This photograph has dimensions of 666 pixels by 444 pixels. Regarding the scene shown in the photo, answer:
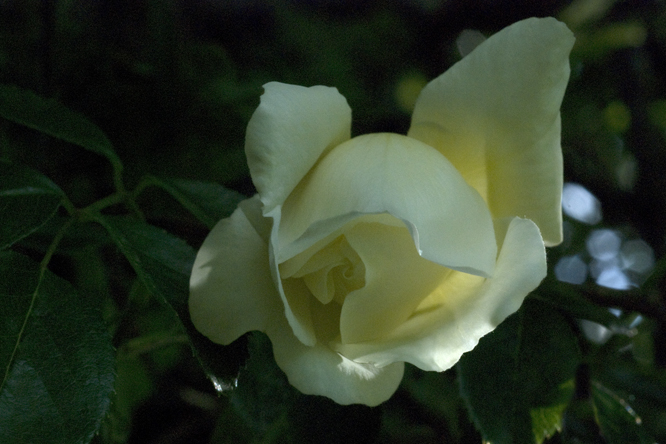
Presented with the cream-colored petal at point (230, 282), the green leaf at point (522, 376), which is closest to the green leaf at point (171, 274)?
Answer: the cream-colored petal at point (230, 282)

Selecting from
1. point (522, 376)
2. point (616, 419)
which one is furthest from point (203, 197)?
point (616, 419)

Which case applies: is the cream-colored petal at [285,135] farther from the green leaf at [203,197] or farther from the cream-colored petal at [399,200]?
the green leaf at [203,197]

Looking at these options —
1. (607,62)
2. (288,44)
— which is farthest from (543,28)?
(607,62)

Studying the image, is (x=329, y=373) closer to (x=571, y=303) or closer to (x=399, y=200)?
(x=399, y=200)

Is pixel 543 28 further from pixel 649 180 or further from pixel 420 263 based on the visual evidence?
pixel 649 180

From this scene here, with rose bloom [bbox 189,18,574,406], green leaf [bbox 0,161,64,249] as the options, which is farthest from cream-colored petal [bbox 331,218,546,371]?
green leaf [bbox 0,161,64,249]
